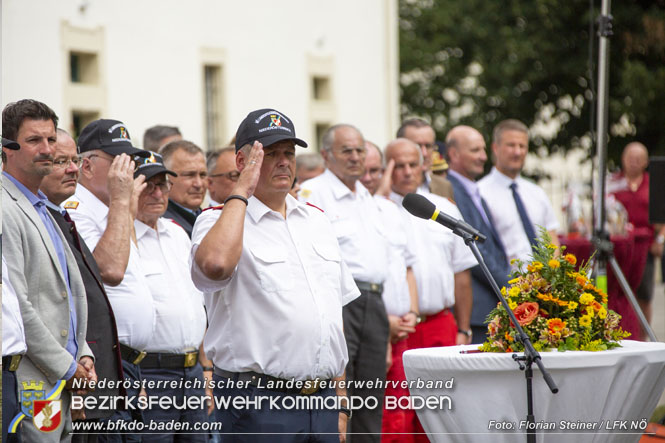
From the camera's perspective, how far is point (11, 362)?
14.1ft

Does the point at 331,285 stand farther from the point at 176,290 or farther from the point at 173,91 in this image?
the point at 173,91

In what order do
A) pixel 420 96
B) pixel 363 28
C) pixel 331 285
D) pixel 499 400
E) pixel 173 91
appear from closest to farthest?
pixel 499 400 < pixel 331 285 < pixel 173 91 < pixel 363 28 < pixel 420 96

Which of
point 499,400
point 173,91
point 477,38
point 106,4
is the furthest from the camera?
point 477,38

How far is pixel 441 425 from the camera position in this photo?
14.8ft

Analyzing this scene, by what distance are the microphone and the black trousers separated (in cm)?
217

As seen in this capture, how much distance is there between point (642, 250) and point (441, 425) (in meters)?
6.84

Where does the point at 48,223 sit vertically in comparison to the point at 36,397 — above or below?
above

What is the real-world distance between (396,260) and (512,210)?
5.39ft

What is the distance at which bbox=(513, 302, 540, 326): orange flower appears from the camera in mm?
4574

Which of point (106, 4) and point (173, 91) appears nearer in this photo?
point (106, 4)

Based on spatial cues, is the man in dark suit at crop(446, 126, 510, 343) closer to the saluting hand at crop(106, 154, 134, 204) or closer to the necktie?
the necktie

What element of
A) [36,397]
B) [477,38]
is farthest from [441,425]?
[477,38]

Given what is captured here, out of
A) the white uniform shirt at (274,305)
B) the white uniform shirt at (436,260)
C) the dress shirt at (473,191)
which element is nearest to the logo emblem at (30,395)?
the white uniform shirt at (274,305)

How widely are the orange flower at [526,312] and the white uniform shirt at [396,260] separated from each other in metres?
2.51
